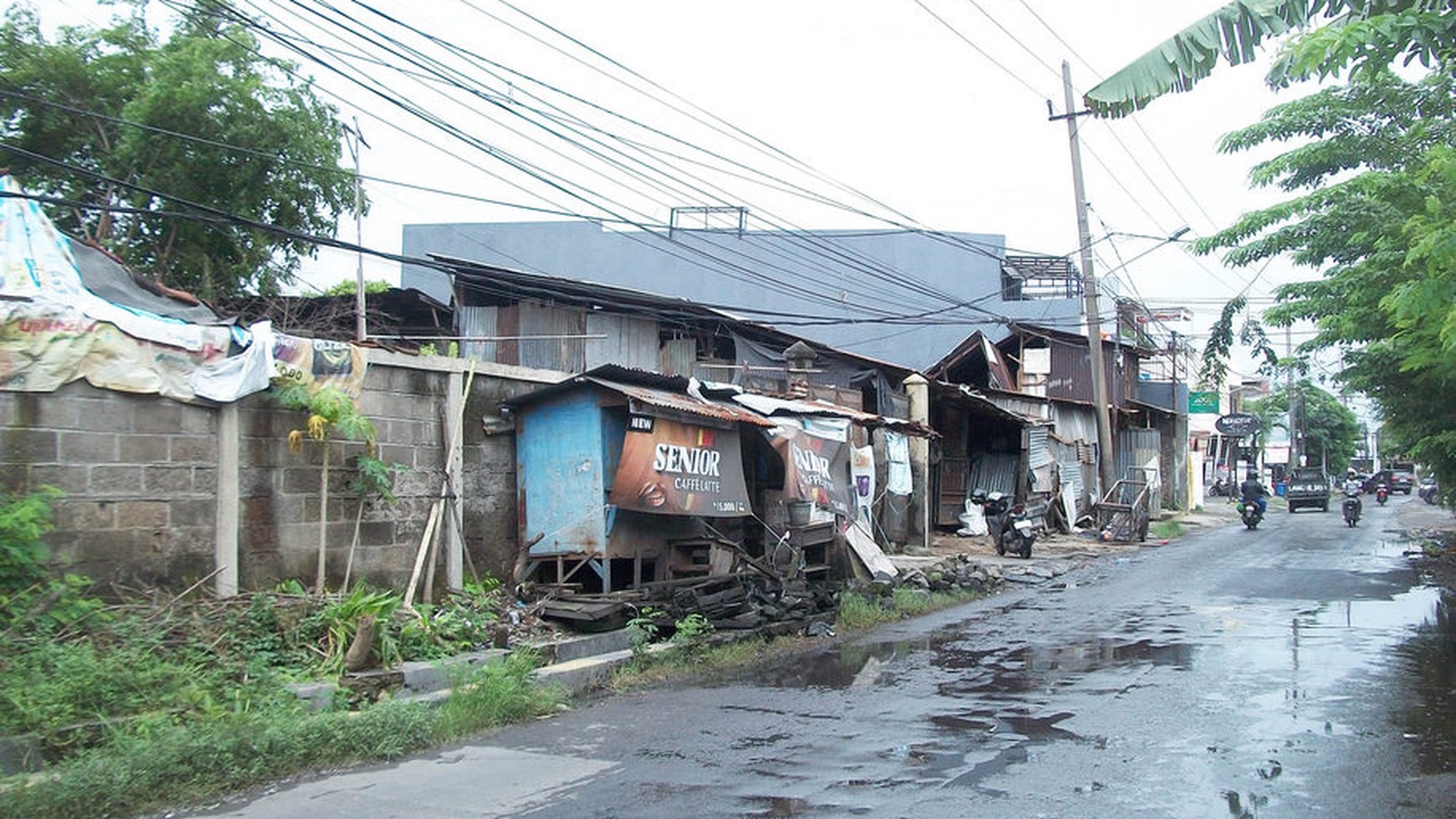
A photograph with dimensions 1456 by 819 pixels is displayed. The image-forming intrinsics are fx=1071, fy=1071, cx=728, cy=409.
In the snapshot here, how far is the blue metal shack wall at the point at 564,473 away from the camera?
12.3m

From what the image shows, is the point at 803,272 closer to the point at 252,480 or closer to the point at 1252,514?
the point at 1252,514

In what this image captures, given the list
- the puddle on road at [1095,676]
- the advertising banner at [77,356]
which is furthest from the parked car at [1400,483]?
the advertising banner at [77,356]

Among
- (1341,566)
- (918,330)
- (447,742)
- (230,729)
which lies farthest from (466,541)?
(918,330)

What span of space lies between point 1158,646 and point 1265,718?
3.75 m

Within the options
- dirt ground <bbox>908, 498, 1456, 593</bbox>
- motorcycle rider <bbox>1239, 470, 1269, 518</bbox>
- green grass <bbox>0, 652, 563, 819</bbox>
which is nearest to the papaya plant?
green grass <bbox>0, 652, 563, 819</bbox>

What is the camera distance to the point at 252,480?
384 inches

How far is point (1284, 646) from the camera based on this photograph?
440 inches

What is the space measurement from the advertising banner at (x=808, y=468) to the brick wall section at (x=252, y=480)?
3704mm

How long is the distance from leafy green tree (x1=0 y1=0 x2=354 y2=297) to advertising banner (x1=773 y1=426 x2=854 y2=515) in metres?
9.02

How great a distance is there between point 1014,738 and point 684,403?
649 centimetres

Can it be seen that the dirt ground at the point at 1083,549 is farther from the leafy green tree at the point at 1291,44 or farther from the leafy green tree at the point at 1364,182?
the leafy green tree at the point at 1291,44

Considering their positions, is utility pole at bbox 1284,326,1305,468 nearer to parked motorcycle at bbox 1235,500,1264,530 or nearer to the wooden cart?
parked motorcycle at bbox 1235,500,1264,530

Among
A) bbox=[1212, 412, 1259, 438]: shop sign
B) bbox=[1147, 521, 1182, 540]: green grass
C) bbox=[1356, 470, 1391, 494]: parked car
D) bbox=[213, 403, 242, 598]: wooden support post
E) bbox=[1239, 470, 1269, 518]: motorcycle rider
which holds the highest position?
bbox=[1212, 412, 1259, 438]: shop sign

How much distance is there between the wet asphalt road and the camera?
6.07 m
